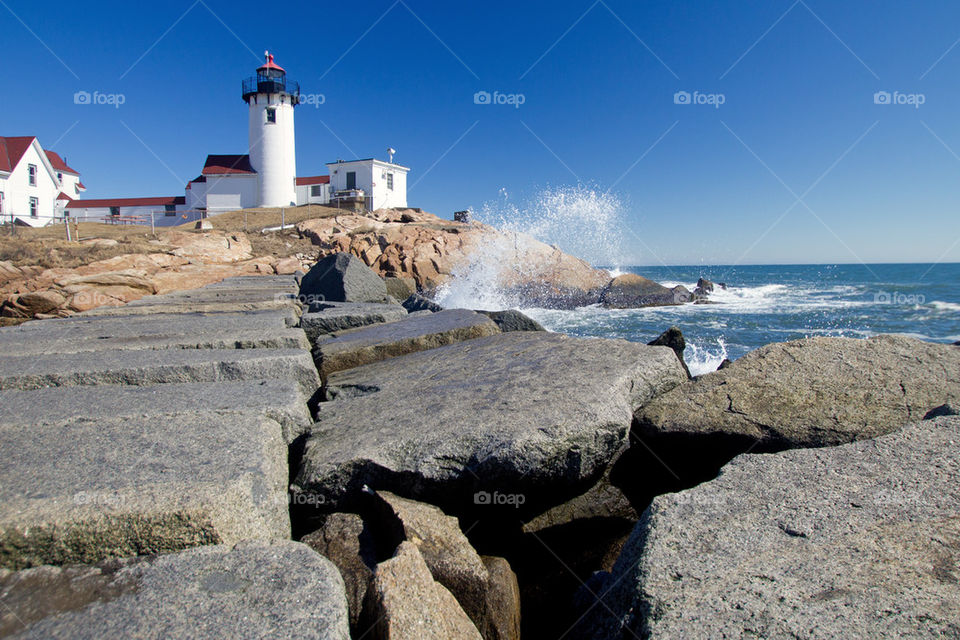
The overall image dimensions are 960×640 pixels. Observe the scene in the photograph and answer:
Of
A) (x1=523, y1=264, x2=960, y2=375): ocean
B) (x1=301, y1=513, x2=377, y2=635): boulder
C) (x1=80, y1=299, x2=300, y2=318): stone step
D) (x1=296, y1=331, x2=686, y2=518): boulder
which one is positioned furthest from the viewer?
(x1=523, y1=264, x2=960, y2=375): ocean

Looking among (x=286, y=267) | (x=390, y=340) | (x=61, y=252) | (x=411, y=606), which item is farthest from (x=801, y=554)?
(x=61, y=252)

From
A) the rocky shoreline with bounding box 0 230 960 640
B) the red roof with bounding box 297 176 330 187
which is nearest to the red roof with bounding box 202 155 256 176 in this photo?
the red roof with bounding box 297 176 330 187

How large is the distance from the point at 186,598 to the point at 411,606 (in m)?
0.51

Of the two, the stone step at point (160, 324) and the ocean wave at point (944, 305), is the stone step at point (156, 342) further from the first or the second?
the ocean wave at point (944, 305)

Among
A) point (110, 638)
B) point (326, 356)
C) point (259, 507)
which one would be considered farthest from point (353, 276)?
point (110, 638)

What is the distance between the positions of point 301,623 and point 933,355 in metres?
3.16

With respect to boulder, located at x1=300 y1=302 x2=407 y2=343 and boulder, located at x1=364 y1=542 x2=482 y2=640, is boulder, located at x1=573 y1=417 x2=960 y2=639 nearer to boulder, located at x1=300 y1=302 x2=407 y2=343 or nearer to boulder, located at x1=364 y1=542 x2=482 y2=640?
boulder, located at x1=364 y1=542 x2=482 y2=640

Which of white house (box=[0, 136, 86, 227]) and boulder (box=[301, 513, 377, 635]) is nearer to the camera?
boulder (box=[301, 513, 377, 635])

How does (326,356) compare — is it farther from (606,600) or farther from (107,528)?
(606,600)

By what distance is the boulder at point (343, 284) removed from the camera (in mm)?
6613

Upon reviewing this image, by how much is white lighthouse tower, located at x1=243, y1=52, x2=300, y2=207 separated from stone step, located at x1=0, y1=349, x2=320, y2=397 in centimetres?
3787

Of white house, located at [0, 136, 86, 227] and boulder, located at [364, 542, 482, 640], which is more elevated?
white house, located at [0, 136, 86, 227]

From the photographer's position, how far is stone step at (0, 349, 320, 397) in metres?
2.51

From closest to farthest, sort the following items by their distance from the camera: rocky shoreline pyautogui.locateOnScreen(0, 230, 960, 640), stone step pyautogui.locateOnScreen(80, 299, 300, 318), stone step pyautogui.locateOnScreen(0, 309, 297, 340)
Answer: rocky shoreline pyautogui.locateOnScreen(0, 230, 960, 640) < stone step pyautogui.locateOnScreen(0, 309, 297, 340) < stone step pyautogui.locateOnScreen(80, 299, 300, 318)
